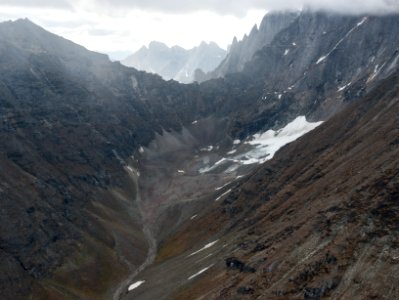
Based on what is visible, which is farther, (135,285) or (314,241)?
(135,285)

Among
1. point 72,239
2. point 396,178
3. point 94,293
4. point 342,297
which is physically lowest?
point 342,297

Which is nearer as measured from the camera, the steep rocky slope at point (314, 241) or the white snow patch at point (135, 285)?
the steep rocky slope at point (314, 241)

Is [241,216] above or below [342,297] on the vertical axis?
above

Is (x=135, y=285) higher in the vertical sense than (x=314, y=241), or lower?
higher

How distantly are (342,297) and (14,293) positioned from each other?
310ft

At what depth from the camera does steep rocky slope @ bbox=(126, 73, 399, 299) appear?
9831 centimetres

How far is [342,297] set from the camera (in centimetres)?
9238

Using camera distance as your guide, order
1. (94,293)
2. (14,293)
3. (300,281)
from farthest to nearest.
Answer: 1. (94,293)
2. (14,293)
3. (300,281)

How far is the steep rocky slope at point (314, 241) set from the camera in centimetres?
9831

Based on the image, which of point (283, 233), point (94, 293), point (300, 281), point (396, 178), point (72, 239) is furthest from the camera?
point (72, 239)

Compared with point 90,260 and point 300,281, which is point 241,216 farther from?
point 300,281

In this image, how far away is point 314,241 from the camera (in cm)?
11238

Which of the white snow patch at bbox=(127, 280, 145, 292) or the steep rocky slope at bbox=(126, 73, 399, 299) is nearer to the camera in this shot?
the steep rocky slope at bbox=(126, 73, 399, 299)

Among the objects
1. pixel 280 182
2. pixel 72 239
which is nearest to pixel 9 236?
pixel 72 239
